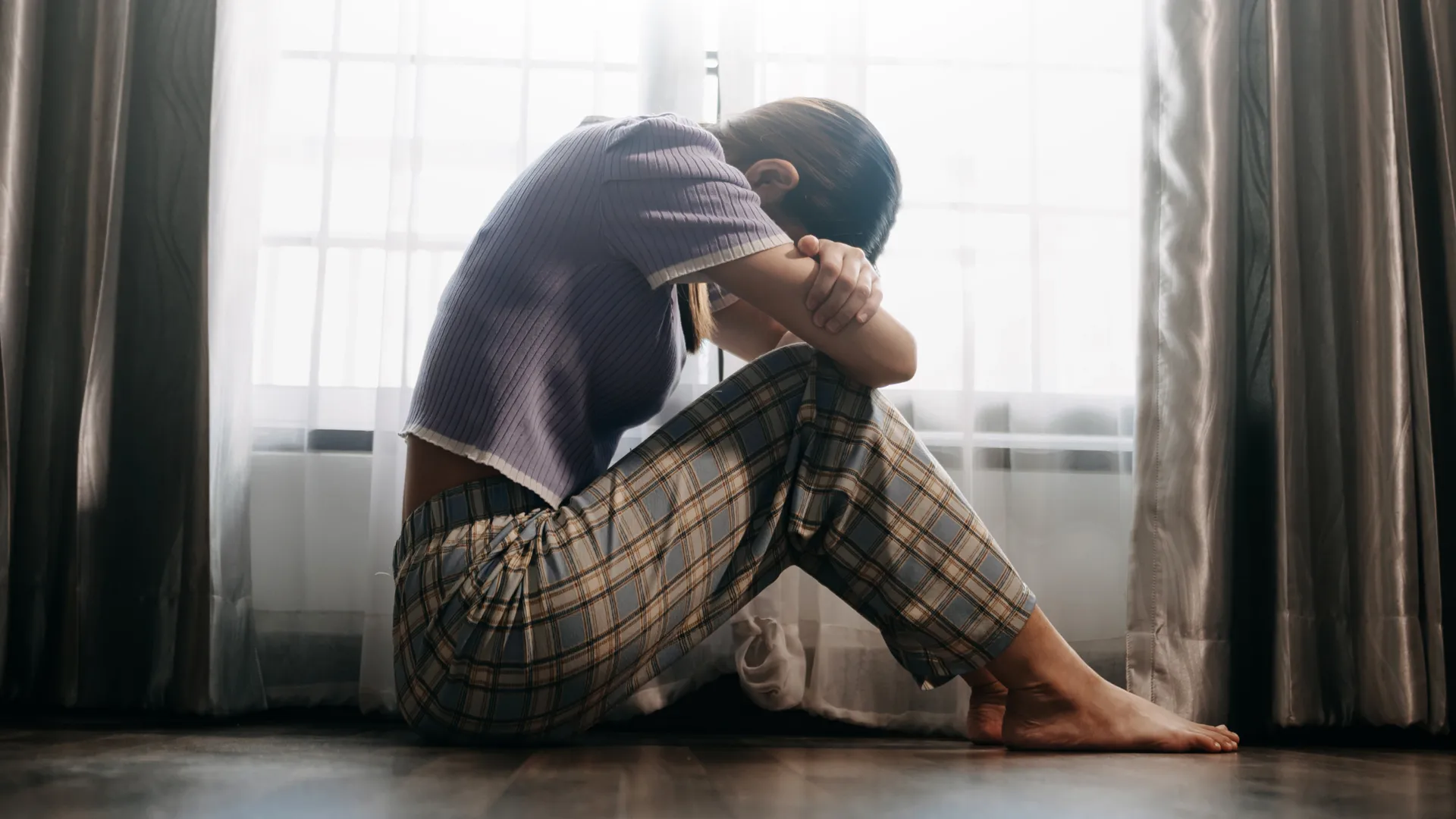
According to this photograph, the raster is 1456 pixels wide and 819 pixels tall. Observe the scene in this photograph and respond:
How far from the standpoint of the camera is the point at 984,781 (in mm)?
925

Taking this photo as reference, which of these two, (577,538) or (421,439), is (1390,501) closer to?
(577,538)

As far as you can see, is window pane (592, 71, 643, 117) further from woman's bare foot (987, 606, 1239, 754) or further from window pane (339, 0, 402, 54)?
woman's bare foot (987, 606, 1239, 754)

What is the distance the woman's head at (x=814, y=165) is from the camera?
1161 millimetres

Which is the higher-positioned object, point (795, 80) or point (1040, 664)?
point (795, 80)

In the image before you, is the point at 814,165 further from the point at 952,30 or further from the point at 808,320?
the point at 952,30

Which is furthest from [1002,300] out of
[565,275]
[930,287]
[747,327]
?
[565,275]

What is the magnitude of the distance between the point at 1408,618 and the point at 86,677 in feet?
5.59

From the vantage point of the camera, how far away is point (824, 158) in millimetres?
1164

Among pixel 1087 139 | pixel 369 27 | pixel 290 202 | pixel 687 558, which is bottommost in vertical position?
pixel 687 558

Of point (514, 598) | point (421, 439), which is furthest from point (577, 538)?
point (421, 439)

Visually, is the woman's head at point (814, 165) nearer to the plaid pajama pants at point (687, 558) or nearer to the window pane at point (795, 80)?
the plaid pajama pants at point (687, 558)

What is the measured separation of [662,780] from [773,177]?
2.06 ft

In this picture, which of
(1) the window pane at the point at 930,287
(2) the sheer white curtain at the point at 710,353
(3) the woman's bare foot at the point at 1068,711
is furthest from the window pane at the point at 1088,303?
(3) the woman's bare foot at the point at 1068,711

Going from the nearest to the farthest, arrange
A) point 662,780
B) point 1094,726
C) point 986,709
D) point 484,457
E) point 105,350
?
1. point 662,780
2. point 484,457
3. point 1094,726
4. point 986,709
5. point 105,350
